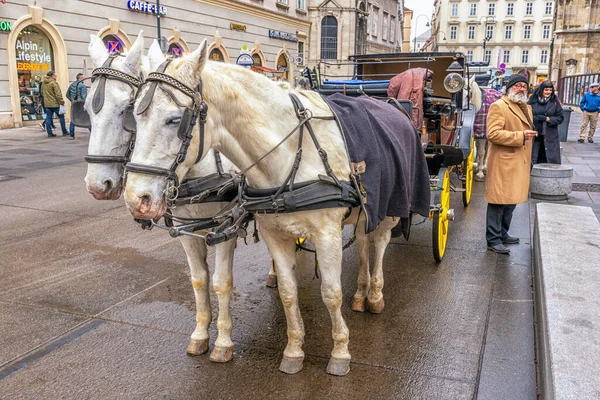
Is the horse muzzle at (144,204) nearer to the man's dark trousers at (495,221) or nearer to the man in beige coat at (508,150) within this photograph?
the man in beige coat at (508,150)

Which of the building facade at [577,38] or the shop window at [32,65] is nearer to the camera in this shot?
the shop window at [32,65]

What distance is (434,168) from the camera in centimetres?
642

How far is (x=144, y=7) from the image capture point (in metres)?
23.0

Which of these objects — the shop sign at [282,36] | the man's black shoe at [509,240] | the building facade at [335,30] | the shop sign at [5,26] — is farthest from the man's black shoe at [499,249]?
the building facade at [335,30]

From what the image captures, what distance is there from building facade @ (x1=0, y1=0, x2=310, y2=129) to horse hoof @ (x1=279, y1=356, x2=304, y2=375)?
11288mm

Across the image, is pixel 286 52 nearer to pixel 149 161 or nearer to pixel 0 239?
pixel 0 239

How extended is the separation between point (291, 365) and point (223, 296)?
2.25 feet

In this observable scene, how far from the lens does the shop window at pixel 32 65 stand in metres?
19.4

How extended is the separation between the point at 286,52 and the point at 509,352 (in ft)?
107

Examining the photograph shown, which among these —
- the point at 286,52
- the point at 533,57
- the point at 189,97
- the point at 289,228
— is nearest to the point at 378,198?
the point at 289,228

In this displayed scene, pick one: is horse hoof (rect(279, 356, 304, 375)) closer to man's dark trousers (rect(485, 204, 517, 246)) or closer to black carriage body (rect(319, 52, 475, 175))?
black carriage body (rect(319, 52, 475, 175))

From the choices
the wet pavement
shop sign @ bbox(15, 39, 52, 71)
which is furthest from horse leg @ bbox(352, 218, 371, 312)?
shop sign @ bbox(15, 39, 52, 71)

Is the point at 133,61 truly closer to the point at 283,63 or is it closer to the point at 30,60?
the point at 30,60

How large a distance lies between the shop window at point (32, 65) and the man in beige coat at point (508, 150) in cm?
1842
